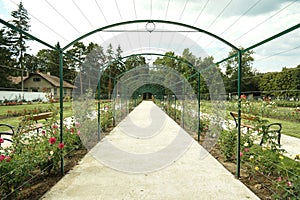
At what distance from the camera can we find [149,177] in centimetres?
338

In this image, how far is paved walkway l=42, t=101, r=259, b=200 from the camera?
9.12 ft

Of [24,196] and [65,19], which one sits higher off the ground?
[65,19]

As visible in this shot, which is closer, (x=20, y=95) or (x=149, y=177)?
(x=20, y=95)

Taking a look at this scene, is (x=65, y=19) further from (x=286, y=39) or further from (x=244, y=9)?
(x=286, y=39)

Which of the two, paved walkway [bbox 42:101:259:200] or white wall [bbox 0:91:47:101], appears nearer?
white wall [bbox 0:91:47:101]

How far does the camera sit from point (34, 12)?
318 centimetres

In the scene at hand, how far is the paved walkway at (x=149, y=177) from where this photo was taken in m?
2.78

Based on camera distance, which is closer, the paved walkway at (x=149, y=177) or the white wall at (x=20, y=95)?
the white wall at (x=20, y=95)

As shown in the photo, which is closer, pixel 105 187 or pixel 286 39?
pixel 286 39

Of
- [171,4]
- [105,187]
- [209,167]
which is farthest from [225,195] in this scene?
[171,4]

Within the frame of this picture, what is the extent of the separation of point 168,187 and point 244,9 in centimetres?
292

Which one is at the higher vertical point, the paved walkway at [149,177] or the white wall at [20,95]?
the white wall at [20,95]

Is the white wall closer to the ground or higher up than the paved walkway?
higher up

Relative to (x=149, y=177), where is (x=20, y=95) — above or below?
above
